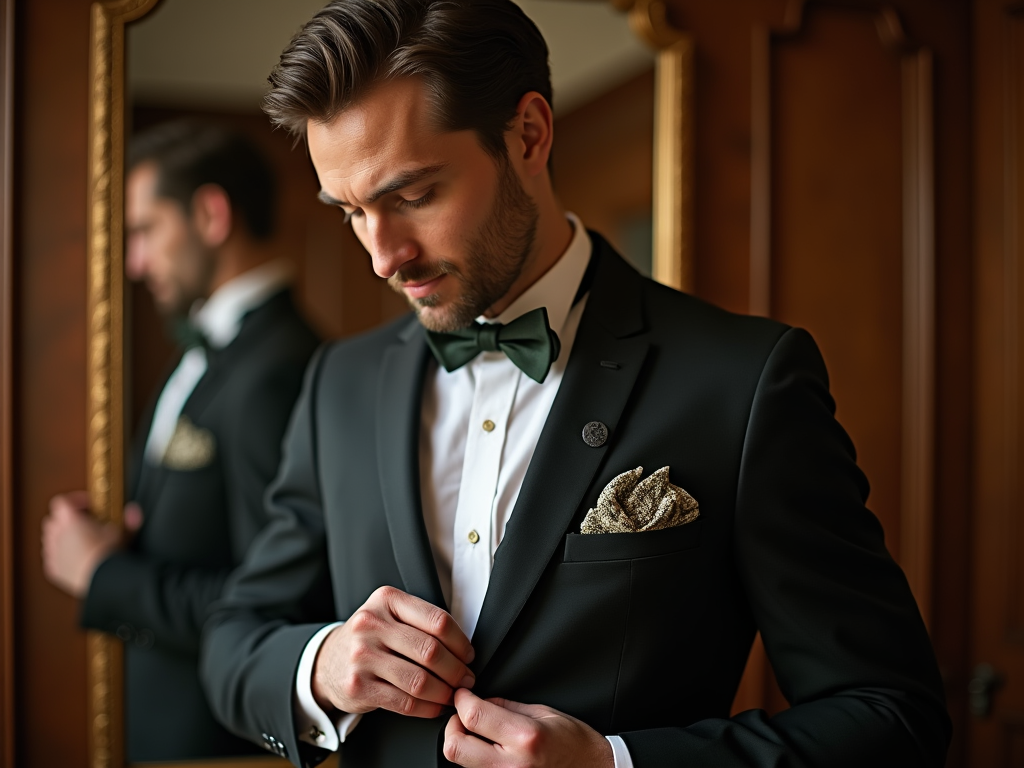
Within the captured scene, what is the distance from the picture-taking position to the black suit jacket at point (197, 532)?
1981 millimetres

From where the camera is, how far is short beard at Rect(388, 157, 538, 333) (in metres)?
1.29

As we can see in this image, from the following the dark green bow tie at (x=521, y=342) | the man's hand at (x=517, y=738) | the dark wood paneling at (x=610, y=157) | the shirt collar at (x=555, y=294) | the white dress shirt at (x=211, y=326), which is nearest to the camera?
the man's hand at (x=517, y=738)

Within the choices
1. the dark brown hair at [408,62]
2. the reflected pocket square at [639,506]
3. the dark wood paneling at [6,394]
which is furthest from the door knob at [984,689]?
the dark wood paneling at [6,394]

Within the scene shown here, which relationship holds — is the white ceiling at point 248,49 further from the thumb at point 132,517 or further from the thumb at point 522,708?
the thumb at point 522,708

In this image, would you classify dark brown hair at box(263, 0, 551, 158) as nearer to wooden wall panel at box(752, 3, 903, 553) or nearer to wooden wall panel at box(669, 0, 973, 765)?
wooden wall panel at box(669, 0, 973, 765)

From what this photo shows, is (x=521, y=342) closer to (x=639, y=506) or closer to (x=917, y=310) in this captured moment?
(x=639, y=506)

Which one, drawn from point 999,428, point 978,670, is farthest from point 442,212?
point 978,670

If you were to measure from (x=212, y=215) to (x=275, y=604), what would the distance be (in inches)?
39.2

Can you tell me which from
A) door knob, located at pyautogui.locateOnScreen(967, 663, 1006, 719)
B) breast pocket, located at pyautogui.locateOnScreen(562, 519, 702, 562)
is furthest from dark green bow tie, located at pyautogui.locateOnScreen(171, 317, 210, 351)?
door knob, located at pyautogui.locateOnScreen(967, 663, 1006, 719)

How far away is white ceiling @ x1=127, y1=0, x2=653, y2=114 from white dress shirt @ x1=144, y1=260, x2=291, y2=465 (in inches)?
15.5

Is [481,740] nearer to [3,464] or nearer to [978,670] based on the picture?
[3,464]

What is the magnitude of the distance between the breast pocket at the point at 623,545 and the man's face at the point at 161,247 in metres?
1.21

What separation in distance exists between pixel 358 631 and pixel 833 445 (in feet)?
2.30

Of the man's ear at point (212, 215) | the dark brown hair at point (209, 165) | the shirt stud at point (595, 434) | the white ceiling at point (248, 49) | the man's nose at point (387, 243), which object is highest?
the white ceiling at point (248, 49)
